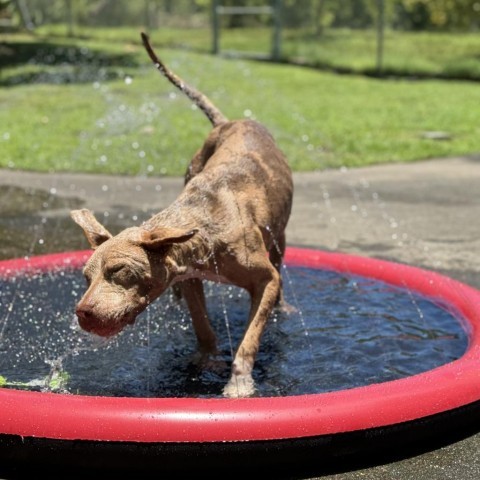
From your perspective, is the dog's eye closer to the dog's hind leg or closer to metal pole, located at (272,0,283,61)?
the dog's hind leg

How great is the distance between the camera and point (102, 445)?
388 centimetres

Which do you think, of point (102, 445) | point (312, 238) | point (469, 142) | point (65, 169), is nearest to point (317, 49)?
point (469, 142)

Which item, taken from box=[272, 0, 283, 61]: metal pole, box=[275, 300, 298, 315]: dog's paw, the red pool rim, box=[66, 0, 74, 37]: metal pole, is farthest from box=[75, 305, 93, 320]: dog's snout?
box=[66, 0, 74, 37]: metal pole

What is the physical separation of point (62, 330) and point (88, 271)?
1.87 meters

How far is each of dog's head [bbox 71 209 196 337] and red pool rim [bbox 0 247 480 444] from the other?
1.16ft

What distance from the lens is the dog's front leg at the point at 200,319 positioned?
17.3 ft

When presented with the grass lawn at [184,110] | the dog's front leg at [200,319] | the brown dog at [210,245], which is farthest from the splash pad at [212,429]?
the grass lawn at [184,110]

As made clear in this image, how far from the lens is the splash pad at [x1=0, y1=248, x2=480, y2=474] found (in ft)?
12.8

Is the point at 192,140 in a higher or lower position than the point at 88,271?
lower

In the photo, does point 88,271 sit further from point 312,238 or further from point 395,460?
point 312,238

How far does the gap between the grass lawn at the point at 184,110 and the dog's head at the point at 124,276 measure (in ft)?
27.2

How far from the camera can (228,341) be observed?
5836 mm

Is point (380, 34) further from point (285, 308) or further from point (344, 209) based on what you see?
point (285, 308)

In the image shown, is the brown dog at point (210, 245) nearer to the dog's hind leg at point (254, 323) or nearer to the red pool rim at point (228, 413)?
the dog's hind leg at point (254, 323)
